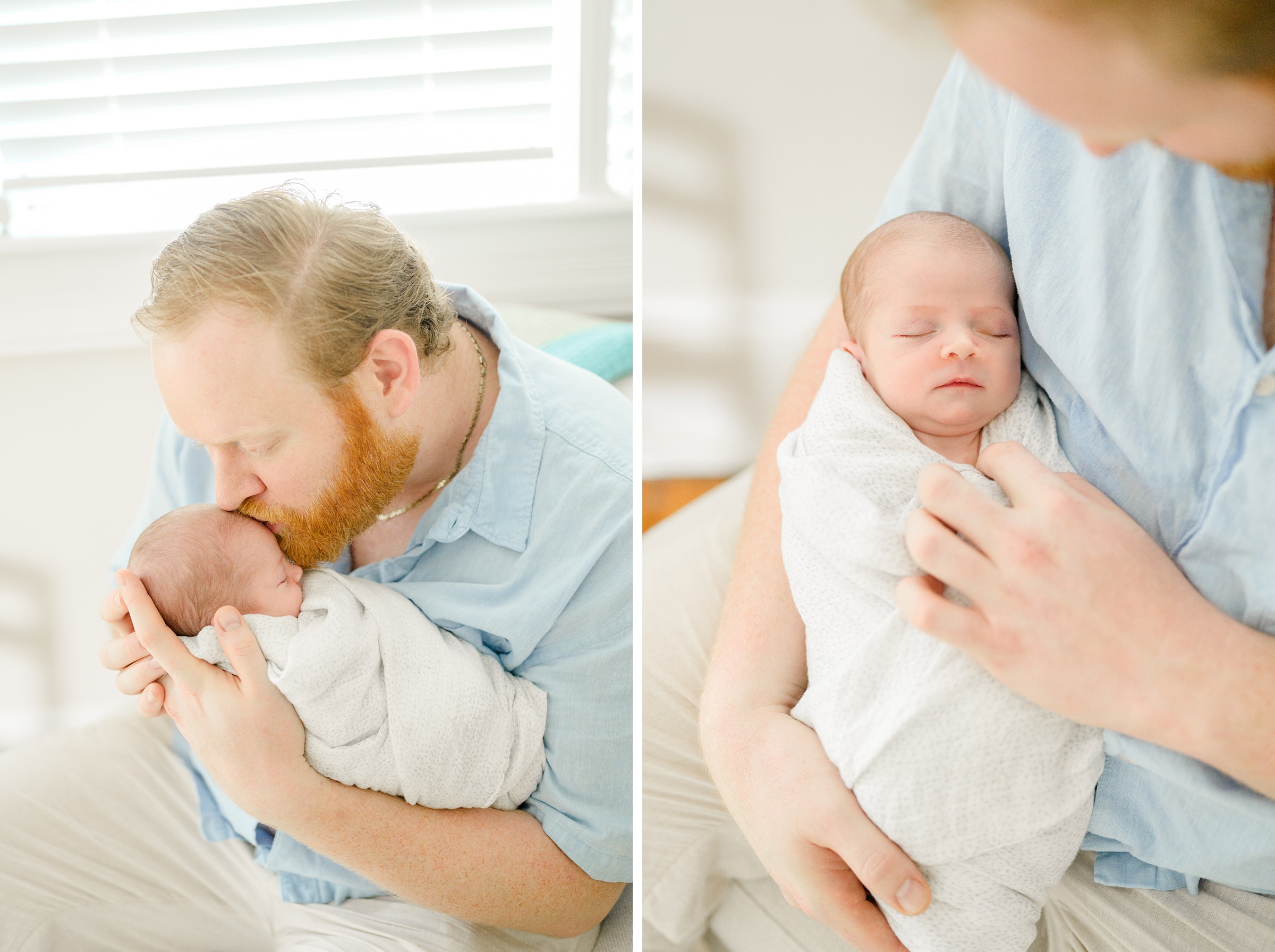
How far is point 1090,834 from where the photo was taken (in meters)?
0.53

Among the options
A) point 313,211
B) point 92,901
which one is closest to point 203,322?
point 313,211

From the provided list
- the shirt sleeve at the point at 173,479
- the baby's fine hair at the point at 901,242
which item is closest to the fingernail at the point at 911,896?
the baby's fine hair at the point at 901,242

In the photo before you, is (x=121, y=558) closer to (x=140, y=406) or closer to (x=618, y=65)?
(x=140, y=406)

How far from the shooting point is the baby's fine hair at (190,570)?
28.7 inches

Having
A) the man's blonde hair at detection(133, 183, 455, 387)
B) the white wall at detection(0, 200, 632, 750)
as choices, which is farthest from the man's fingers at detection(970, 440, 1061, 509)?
the white wall at detection(0, 200, 632, 750)

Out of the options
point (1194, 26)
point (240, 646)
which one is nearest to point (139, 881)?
point (240, 646)

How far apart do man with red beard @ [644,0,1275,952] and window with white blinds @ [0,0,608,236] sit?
35.0 inches

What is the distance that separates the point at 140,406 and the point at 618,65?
2.93ft

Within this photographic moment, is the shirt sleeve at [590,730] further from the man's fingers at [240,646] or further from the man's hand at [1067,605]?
the man's hand at [1067,605]

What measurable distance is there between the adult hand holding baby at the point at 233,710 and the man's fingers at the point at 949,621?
0.50 m

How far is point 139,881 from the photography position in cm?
99

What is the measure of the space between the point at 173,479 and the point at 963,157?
2.89 ft

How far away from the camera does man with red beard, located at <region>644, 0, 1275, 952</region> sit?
392 mm

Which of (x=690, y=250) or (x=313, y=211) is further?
(x=313, y=211)
